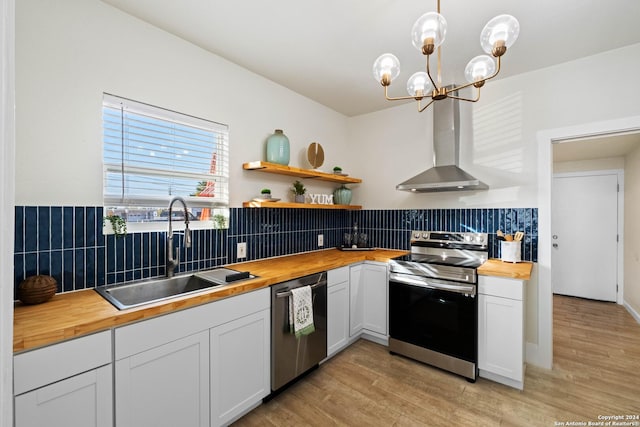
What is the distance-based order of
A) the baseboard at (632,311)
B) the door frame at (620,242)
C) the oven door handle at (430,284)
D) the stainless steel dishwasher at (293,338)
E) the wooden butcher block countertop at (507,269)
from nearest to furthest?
the stainless steel dishwasher at (293,338) < the wooden butcher block countertop at (507,269) < the oven door handle at (430,284) < the baseboard at (632,311) < the door frame at (620,242)

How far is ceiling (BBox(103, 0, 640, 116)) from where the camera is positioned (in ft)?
5.90

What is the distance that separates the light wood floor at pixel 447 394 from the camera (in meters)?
1.90

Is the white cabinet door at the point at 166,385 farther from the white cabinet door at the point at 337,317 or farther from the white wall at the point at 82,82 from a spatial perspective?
the white cabinet door at the point at 337,317

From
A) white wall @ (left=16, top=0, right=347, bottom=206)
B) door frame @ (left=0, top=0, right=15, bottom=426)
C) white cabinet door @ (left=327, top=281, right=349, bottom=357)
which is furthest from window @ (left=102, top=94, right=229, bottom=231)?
door frame @ (left=0, top=0, right=15, bottom=426)

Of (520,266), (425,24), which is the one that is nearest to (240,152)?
(425,24)

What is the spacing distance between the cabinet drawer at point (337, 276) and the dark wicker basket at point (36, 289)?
1742 mm

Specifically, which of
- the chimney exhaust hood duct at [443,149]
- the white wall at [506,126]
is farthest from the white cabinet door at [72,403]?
the white wall at [506,126]

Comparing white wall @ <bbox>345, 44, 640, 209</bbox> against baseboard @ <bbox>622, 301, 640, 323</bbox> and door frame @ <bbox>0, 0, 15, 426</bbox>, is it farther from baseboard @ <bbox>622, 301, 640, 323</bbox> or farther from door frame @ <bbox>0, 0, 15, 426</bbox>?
door frame @ <bbox>0, 0, 15, 426</bbox>

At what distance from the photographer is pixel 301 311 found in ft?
7.12

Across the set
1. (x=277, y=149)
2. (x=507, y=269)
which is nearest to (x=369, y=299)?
(x=507, y=269)

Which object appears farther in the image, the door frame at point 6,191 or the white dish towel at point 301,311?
the white dish towel at point 301,311

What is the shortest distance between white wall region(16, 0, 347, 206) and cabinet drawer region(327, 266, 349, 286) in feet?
5.01

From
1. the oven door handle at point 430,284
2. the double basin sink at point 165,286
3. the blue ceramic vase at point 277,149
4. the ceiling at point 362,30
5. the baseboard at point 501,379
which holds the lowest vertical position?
the baseboard at point 501,379

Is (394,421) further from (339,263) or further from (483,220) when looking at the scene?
(483,220)
